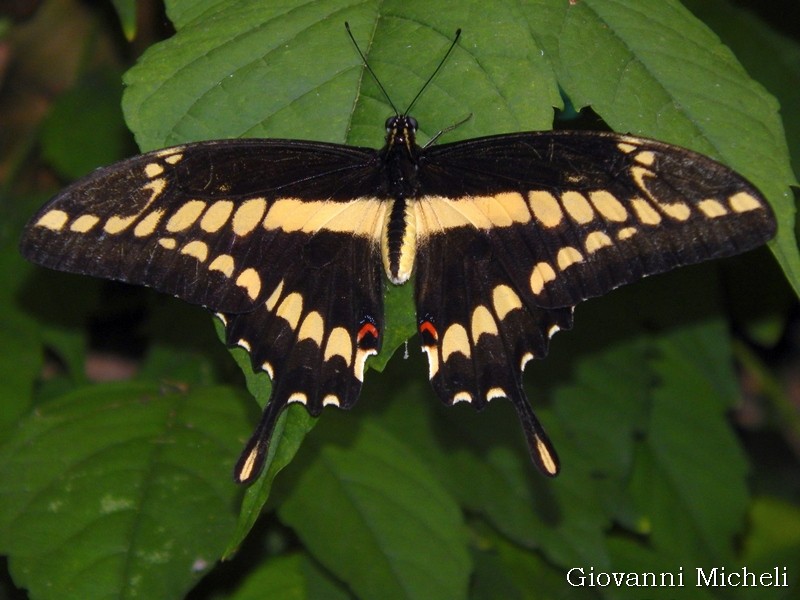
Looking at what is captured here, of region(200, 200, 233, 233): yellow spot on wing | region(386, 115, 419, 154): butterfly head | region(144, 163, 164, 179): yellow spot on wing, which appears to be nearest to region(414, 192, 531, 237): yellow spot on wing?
region(386, 115, 419, 154): butterfly head

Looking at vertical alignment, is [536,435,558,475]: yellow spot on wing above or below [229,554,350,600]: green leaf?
above

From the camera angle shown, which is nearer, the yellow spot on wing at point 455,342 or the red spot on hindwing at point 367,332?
the red spot on hindwing at point 367,332

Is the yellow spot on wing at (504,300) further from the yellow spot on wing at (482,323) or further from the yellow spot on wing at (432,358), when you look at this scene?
the yellow spot on wing at (432,358)

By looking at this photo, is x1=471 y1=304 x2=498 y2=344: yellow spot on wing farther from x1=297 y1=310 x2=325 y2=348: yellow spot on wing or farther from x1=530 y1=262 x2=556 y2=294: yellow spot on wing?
x1=297 y1=310 x2=325 y2=348: yellow spot on wing

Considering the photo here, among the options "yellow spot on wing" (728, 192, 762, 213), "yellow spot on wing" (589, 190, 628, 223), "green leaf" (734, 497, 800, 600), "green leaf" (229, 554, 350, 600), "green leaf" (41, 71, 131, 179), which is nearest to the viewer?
"yellow spot on wing" (728, 192, 762, 213)

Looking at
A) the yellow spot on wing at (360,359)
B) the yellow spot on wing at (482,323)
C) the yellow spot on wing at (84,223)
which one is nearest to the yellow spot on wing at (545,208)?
the yellow spot on wing at (482,323)

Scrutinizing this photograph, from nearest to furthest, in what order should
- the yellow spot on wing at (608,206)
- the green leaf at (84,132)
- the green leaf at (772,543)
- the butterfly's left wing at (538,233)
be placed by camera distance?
1. the butterfly's left wing at (538,233)
2. the yellow spot on wing at (608,206)
3. the green leaf at (772,543)
4. the green leaf at (84,132)

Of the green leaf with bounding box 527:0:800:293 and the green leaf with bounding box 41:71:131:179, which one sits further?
the green leaf with bounding box 41:71:131:179

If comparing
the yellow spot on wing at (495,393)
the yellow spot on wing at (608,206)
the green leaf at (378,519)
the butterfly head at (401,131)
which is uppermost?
the butterfly head at (401,131)
